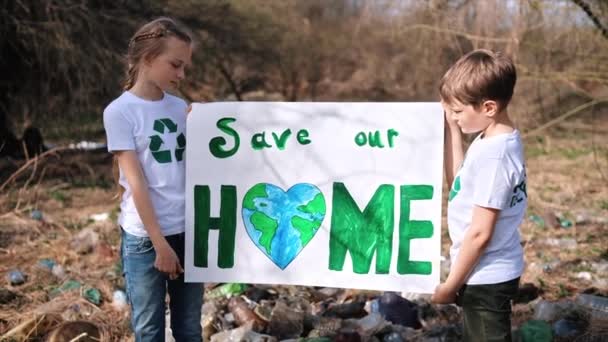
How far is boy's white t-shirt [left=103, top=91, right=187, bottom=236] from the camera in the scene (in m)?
2.12

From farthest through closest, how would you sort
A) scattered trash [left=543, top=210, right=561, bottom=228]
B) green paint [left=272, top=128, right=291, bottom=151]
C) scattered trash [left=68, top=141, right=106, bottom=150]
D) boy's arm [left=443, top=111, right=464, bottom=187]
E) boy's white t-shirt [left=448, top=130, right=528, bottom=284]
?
scattered trash [left=68, top=141, right=106, bottom=150]
scattered trash [left=543, top=210, right=561, bottom=228]
green paint [left=272, top=128, right=291, bottom=151]
boy's arm [left=443, top=111, right=464, bottom=187]
boy's white t-shirt [left=448, top=130, right=528, bottom=284]

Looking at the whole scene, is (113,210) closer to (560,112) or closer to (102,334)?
(102,334)

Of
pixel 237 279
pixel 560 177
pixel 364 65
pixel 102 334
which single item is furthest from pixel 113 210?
pixel 364 65

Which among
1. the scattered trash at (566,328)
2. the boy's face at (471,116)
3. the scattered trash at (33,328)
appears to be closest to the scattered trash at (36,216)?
the scattered trash at (33,328)

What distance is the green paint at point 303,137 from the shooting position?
8.17ft

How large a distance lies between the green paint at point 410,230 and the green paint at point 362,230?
40 millimetres

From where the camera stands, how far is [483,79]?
1902mm

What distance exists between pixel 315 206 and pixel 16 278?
8.89 feet

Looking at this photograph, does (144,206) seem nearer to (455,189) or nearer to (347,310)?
(455,189)

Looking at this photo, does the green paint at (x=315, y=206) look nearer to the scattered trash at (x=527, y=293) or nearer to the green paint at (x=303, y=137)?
the green paint at (x=303, y=137)

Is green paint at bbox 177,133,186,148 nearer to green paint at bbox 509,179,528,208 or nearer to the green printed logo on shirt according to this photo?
the green printed logo on shirt

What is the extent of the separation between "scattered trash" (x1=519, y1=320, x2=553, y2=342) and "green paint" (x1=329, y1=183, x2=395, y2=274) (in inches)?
43.9

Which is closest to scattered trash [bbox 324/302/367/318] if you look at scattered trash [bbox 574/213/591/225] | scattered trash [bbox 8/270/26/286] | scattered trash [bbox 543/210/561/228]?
scattered trash [bbox 8/270/26/286]

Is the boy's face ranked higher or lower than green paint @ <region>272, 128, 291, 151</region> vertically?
higher
